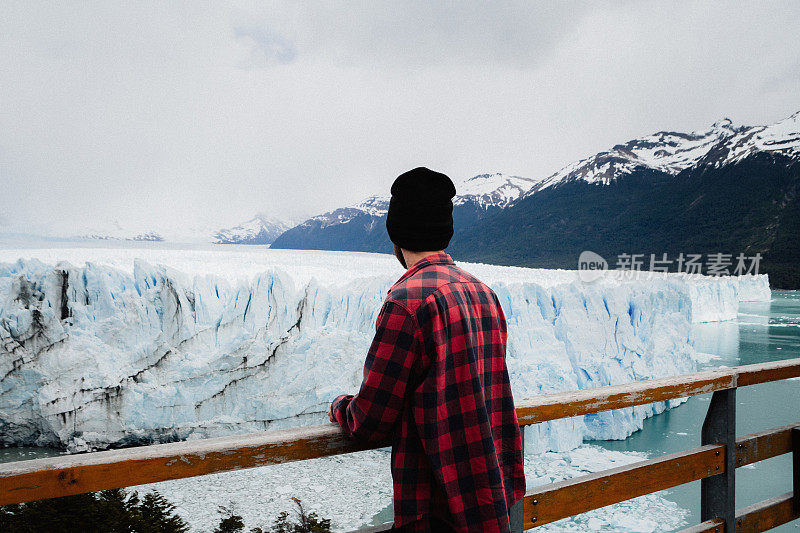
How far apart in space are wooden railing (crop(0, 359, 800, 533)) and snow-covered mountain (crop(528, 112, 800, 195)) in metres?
79.7

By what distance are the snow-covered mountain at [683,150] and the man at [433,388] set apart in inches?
3175

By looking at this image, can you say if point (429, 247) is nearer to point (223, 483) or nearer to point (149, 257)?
point (223, 483)

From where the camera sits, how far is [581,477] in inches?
43.7

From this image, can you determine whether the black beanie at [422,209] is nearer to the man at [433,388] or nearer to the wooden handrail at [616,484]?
the man at [433,388]

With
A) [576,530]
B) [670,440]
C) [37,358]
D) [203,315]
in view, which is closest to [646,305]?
[670,440]

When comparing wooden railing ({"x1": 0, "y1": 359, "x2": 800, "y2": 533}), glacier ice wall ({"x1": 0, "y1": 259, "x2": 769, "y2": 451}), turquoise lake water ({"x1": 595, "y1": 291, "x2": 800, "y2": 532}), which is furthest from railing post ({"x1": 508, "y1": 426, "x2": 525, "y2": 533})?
glacier ice wall ({"x1": 0, "y1": 259, "x2": 769, "y2": 451})

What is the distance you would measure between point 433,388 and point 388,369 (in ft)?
0.25

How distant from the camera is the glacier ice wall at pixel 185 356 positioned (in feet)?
22.7

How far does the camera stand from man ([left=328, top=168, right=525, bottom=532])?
71 centimetres

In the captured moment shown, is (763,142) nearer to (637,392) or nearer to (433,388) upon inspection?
(637,392)

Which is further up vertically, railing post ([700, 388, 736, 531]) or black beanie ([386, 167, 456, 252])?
black beanie ([386, 167, 456, 252])

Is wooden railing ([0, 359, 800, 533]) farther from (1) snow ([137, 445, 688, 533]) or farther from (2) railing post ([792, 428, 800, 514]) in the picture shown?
(1) snow ([137, 445, 688, 533])

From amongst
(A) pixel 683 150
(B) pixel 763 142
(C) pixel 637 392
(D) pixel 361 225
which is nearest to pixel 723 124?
(A) pixel 683 150

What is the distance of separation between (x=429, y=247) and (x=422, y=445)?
32cm
